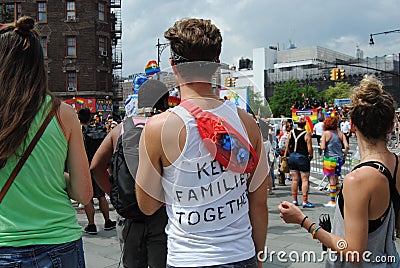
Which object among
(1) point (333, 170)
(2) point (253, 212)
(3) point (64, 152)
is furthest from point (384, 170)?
(1) point (333, 170)

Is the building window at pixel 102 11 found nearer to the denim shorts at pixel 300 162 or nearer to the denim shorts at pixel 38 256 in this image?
the denim shorts at pixel 300 162

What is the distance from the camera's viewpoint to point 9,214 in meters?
1.85

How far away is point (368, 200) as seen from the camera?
1.96 meters

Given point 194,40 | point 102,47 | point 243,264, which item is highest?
point 102,47

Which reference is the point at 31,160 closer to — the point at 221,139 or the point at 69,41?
the point at 221,139

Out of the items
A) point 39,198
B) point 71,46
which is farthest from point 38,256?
point 71,46

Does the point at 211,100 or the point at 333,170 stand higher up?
the point at 211,100

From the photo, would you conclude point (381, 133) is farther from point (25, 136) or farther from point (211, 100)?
point (25, 136)

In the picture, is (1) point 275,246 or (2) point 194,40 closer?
(2) point 194,40

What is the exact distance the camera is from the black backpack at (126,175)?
8.54 feet

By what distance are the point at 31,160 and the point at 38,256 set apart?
0.45 metres

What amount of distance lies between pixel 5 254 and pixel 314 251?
417 cm

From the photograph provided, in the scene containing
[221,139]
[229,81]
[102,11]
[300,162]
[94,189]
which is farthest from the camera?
[102,11]

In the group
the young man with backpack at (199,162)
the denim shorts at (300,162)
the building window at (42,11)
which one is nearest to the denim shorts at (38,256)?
the young man with backpack at (199,162)
